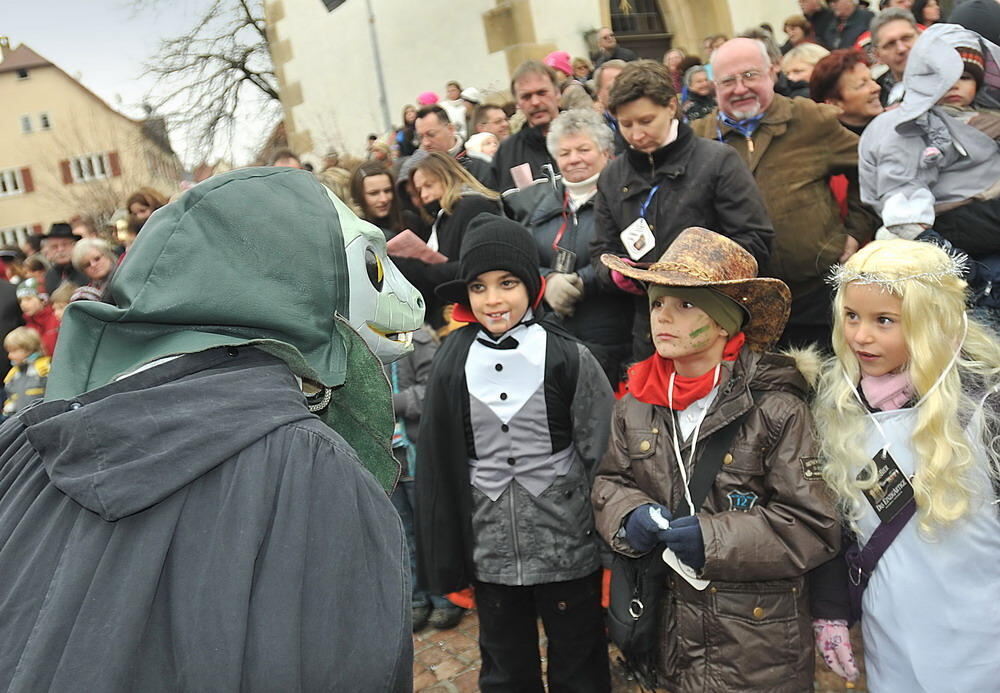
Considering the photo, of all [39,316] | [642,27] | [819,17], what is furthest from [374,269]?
[642,27]

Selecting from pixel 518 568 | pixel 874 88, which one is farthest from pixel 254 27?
pixel 518 568

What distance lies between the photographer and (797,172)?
366 cm

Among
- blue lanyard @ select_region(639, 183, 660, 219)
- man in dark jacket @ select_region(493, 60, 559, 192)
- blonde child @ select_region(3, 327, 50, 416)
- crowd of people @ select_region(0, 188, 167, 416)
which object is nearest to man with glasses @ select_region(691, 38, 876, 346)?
blue lanyard @ select_region(639, 183, 660, 219)

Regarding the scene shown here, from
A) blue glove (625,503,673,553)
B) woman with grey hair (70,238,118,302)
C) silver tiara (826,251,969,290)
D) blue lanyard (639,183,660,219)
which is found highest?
woman with grey hair (70,238,118,302)

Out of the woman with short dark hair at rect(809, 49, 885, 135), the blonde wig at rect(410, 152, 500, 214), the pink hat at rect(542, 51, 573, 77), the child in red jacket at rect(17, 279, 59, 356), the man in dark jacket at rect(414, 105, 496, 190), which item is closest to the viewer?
the woman with short dark hair at rect(809, 49, 885, 135)

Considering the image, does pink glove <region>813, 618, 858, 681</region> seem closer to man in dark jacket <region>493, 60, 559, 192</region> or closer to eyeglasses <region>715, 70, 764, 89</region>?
eyeglasses <region>715, 70, 764, 89</region>

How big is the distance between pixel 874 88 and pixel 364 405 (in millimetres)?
3862

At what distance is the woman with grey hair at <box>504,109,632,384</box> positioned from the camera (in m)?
3.77

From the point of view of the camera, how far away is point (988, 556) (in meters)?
2.15

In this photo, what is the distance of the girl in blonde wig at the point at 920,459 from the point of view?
214 centimetres

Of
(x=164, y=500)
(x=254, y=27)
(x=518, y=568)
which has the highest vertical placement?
(x=254, y=27)

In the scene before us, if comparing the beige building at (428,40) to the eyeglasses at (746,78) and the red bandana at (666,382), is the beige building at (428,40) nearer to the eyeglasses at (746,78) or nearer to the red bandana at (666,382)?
the eyeglasses at (746,78)

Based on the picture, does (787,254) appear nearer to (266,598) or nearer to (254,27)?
(266,598)

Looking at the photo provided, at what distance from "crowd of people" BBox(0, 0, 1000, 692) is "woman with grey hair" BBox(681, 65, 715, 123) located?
195 centimetres
